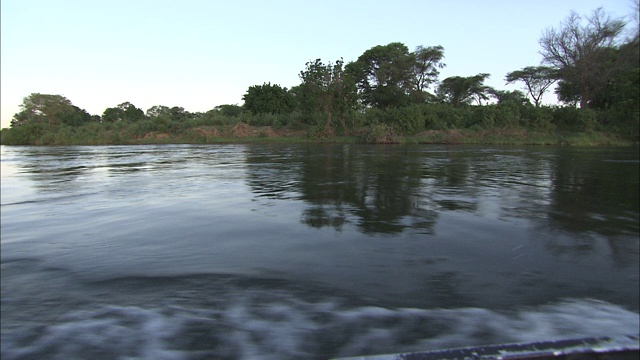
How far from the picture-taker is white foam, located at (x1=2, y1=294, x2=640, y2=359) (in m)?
2.43

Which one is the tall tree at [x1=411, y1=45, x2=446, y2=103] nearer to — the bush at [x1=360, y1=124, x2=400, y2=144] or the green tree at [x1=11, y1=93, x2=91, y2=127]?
the bush at [x1=360, y1=124, x2=400, y2=144]

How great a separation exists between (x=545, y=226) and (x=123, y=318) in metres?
5.21

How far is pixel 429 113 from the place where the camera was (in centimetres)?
3597

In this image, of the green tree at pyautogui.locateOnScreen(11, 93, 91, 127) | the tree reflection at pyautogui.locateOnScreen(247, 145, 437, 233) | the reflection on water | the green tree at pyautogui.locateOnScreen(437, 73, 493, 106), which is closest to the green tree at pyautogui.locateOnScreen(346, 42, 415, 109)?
the green tree at pyautogui.locateOnScreen(437, 73, 493, 106)

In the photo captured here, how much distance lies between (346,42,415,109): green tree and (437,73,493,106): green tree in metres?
7.08

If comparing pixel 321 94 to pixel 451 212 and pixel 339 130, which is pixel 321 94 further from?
pixel 451 212

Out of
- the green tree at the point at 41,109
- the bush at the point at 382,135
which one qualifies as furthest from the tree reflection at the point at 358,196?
the green tree at the point at 41,109

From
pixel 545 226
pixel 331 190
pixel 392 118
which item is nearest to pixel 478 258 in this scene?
pixel 545 226

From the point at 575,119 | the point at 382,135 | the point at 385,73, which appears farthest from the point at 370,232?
the point at 385,73

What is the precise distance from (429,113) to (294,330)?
35898mm

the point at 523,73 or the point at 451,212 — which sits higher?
the point at 523,73

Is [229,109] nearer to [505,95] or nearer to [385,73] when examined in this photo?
[385,73]

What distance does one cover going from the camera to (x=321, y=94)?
3681cm

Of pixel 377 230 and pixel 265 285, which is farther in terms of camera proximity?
pixel 377 230
